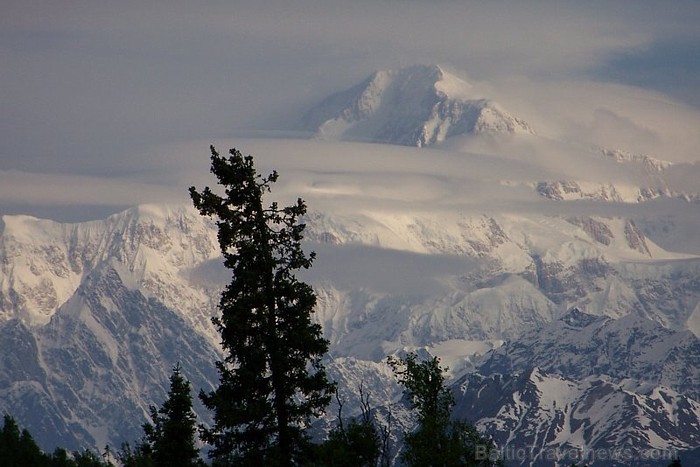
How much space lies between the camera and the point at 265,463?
61750 millimetres

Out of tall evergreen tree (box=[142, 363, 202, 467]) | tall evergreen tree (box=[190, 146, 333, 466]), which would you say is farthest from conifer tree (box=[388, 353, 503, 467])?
tall evergreen tree (box=[142, 363, 202, 467])

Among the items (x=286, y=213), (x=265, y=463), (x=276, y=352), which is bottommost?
(x=265, y=463)

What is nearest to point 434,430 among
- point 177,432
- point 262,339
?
point 262,339

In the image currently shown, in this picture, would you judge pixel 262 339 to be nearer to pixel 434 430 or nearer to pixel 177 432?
pixel 434 430

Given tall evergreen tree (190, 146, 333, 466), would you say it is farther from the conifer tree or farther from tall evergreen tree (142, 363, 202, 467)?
tall evergreen tree (142, 363, 202, 467)

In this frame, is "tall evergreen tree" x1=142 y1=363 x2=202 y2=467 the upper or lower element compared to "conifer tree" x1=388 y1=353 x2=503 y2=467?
upper

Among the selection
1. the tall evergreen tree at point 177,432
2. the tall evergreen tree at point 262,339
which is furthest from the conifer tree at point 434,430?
the tall evergreen tree at point 177,432

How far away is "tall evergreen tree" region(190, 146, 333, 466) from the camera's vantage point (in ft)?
203

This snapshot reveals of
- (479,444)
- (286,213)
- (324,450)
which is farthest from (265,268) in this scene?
(479,444)

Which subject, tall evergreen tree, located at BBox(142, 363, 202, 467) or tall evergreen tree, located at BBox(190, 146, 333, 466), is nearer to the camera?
tall evergreen tree, located at BBox(190, 146, 333, 466)

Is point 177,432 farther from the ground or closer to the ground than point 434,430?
farther from the ground

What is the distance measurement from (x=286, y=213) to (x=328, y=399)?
284 inches

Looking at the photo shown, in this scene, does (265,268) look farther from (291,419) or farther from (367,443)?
(367,443)

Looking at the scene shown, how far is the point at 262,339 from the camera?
6200 cm
